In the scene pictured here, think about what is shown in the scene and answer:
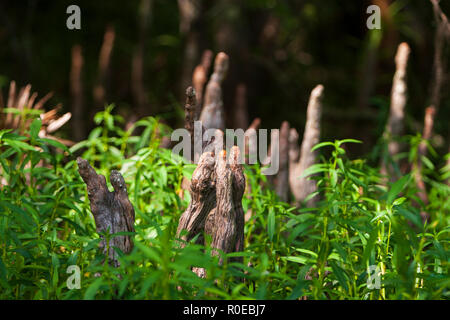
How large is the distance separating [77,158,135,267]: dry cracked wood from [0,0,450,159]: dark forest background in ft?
6.61

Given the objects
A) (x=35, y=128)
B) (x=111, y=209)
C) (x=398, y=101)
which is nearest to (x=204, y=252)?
(x=111, y=209)

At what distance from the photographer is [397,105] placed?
2717mm

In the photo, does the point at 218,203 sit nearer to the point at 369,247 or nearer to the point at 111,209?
the point at 111,209

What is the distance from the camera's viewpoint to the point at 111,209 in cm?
153

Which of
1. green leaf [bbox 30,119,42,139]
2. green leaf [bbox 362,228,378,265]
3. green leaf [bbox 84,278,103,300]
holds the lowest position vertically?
green leaf [bbox 84,278,103,300]

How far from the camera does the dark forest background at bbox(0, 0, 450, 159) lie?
166 inches

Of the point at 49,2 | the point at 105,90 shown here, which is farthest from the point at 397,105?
the point at 49,2

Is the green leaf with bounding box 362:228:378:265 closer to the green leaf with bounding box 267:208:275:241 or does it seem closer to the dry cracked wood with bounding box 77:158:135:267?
the green leaf with bounding box 267:208:275:241

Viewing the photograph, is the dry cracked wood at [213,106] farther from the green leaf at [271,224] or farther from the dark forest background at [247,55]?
the dark forest background at [247,55]

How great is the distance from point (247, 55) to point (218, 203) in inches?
128

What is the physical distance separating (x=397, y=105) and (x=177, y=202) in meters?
1.45

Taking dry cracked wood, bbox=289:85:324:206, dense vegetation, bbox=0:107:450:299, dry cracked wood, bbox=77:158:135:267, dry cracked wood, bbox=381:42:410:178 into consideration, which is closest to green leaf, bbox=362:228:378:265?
dense vegetation, bbox=0:107:450:299

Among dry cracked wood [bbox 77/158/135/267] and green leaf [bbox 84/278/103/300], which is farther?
dry cracked wood [bbox 77/158/135/267]

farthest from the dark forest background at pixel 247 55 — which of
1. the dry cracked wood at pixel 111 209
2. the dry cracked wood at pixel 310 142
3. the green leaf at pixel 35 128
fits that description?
the dry cracked wood at pixel 111 209
